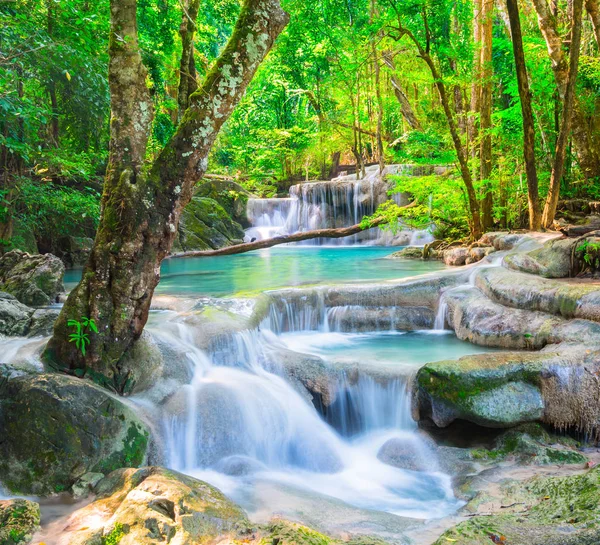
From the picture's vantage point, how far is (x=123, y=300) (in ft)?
14.9

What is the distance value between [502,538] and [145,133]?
4.31 m

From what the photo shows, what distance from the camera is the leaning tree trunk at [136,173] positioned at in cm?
443

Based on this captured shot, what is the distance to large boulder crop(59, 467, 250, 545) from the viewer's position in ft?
8.94

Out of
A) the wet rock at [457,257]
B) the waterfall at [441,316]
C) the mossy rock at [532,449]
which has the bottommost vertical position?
the mossy rock at [532,449]

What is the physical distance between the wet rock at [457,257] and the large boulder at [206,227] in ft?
31.1

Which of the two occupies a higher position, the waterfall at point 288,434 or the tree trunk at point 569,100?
the tree trunk at point 569,100

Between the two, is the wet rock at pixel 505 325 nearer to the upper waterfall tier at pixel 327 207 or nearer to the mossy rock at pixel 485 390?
the mossy rock at pixel 485 390

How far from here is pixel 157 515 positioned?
9.21 ft

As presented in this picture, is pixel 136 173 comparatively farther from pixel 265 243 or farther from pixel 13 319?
pixel 265 243

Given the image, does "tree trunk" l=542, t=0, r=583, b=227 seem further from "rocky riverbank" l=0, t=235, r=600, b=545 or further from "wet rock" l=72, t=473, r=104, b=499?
"wet rock" l=72, t=473, r=104, b=499

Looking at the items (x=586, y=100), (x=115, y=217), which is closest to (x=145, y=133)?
(x=115, y=217)

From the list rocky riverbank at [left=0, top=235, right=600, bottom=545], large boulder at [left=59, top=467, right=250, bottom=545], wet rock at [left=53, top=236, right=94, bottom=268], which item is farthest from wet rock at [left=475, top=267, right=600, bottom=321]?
wet rock at [left=53, top=236, right=94, bottom=268]

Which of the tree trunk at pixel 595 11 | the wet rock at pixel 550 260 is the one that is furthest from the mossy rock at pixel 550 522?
the tree trunk at pixel 595 11

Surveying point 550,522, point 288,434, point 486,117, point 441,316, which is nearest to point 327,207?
point 486,117
